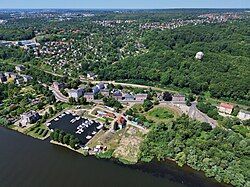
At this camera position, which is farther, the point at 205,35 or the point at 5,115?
the point at 205,35

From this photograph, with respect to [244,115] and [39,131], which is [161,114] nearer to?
[244,115]

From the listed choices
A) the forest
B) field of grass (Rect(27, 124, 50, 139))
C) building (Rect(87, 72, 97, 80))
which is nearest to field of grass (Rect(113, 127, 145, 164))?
field of grass (Rect(27, 124, 50, 139))

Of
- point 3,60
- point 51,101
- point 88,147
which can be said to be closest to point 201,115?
point 88,147

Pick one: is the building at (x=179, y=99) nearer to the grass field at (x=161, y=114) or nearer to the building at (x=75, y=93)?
the grass field at (x=161, y=114)

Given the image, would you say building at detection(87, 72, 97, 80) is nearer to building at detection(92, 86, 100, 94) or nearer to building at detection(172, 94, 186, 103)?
building at detection(92, 86, 100, 94)

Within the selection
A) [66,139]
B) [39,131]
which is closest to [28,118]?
[39,131]

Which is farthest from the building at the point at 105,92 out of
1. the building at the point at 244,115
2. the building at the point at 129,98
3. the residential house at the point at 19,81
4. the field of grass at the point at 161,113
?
the building at the point at 244,115

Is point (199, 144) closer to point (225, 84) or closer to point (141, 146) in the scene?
point (141, 146)
